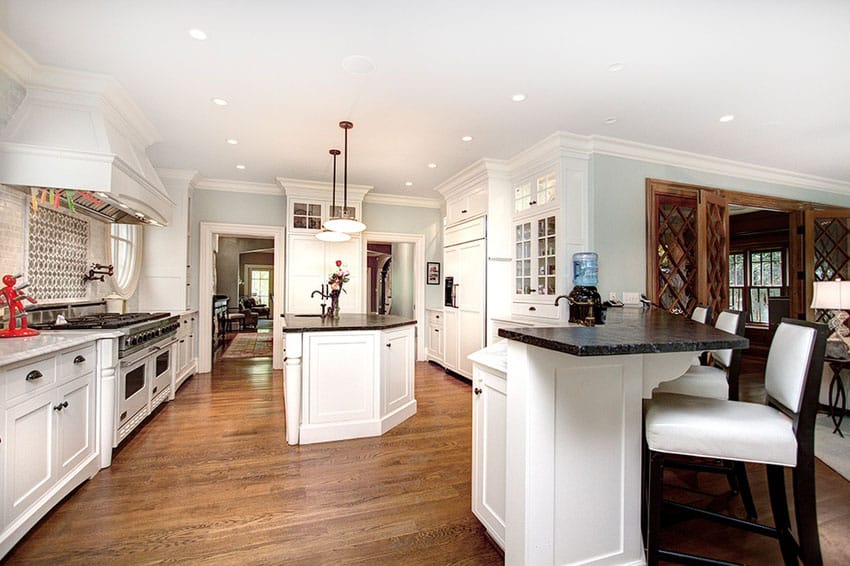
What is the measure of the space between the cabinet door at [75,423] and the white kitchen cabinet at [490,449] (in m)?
2.20

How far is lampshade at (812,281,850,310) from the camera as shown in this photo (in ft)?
12.0

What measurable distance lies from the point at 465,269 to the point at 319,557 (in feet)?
12.9

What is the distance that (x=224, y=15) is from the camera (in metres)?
2.14

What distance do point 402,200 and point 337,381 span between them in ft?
12.9

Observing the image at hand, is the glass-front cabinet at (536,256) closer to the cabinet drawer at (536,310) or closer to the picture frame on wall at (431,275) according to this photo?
the cabinet drawer at (536,310)

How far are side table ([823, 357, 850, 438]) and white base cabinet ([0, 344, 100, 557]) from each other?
5.20 meters

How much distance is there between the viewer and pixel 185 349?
4.85 meters

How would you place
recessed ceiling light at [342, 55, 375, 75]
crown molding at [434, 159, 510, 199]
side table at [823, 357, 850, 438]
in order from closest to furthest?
recessed ceiling light at [342, 55, 375, 75] < side table at [823, 357, 850, 438] < crown molding at [434, 159, 510, 199]

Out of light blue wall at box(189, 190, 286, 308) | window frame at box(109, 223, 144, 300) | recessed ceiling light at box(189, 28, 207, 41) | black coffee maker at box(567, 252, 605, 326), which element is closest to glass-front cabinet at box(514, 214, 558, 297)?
black coffee maker at box(567, 252, 605, 326)

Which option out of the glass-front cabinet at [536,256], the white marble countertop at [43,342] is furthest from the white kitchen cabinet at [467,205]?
the white marble countertop at [43,342]

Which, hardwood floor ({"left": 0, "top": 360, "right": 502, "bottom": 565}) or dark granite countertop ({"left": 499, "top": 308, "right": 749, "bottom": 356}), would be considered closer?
dark granite countertop ({"left": 499, "top": 308, "right": 749, "bottom": 356})

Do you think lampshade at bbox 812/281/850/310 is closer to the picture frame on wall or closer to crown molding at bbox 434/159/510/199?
crown molding at bbox 434/159/510/199

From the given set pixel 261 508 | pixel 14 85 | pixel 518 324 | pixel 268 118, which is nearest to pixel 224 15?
pixel 268 118

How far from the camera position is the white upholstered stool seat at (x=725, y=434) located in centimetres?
134
